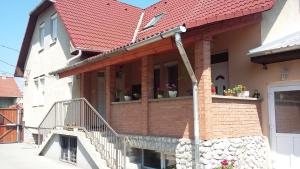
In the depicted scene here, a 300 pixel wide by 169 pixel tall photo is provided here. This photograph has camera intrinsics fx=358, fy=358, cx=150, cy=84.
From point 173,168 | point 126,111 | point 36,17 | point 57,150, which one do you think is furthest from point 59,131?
point 36,17

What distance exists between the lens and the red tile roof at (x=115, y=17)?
1330 cm

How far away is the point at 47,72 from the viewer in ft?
63.3

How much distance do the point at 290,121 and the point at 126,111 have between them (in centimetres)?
508

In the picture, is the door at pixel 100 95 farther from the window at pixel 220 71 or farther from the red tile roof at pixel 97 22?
the window at pixel 220 71

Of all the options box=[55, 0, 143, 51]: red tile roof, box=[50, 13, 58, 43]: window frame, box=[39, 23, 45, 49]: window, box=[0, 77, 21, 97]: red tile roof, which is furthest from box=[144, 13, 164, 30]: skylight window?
box=[0, 77, 21, 97]: red tile roof

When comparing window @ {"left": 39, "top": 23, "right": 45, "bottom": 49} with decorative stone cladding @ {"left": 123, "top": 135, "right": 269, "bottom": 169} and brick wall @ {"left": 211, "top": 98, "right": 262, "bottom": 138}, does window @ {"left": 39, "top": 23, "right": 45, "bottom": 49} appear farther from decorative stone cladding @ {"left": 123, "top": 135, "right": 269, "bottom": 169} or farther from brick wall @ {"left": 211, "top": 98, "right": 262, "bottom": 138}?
brick wall @ {"left": 211, "top": 98, "right": 262, "bottom": 138}

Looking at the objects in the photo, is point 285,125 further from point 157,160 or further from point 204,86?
point 157,160

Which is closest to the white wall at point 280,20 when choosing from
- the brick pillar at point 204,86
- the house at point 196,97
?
the house at point 196,97

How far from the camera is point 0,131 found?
2309cm

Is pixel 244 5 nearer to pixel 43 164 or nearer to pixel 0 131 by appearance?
pixel 43 164

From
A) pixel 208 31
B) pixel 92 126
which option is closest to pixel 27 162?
pixel 92 126

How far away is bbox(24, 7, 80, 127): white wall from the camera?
16.8 meters

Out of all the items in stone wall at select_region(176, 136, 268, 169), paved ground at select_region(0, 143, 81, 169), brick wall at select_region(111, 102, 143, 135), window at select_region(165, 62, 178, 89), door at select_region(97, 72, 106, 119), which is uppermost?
window at select_region(165, 62, 178, 89)

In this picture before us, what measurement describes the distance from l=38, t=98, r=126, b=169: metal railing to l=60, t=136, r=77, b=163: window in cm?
54
